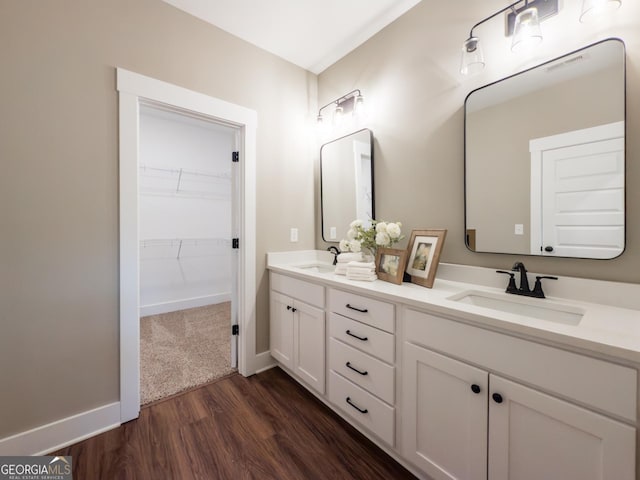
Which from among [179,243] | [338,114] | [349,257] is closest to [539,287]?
[349,257]

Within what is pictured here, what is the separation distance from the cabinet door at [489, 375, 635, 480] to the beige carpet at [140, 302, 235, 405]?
1942 mm

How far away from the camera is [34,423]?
4.73 feet

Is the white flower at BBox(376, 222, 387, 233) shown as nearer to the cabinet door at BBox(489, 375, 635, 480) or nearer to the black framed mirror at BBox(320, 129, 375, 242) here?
the black framed mirror at BBox(320, 129, 375, 242)

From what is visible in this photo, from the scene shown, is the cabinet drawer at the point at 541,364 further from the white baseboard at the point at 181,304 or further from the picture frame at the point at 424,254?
the white baseboard at the point at 181,304

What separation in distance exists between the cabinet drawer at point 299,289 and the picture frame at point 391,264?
40cm

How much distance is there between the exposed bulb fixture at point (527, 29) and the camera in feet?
4.13

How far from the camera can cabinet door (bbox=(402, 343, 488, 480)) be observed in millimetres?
1058

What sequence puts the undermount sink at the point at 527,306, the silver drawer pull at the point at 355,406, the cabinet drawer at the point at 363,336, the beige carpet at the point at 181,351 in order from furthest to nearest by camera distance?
the beige carpet at the point at 181,351, the silver drawer pull at the point at 355,406, the cabinet drawer at the point at 363,336, the undermount sink at the point at 527,306

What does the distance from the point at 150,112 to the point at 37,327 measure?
306 cm

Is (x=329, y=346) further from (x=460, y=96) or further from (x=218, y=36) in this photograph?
(x=218, y=36)

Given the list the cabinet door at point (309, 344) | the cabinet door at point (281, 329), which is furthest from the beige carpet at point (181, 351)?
the cabinet door at point (309, 344)

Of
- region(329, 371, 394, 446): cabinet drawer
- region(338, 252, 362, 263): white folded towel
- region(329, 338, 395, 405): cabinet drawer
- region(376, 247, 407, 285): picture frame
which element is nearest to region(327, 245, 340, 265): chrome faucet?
region(338, 252, 362, 263): white folded towel

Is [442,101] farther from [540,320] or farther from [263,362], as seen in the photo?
[263,362]

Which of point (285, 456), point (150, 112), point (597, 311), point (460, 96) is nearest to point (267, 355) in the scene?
point (285, 456)
